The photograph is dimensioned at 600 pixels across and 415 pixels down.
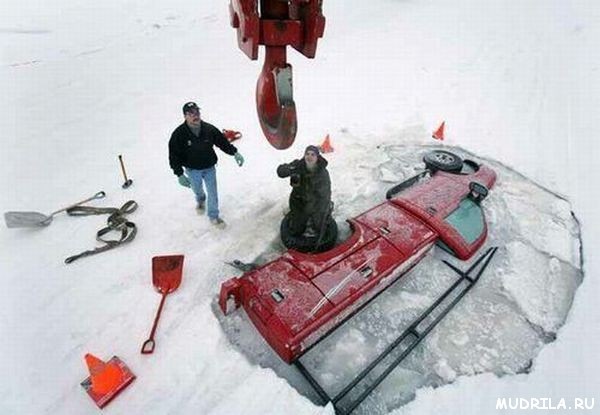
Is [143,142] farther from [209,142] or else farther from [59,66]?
[59,66]

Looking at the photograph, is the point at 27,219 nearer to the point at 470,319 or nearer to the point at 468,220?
the point at 470,319

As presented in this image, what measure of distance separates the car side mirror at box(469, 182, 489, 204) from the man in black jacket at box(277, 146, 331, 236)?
195cm

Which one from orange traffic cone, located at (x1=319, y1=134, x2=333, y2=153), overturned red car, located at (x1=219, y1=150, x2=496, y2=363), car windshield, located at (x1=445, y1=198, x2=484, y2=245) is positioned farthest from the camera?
orange traffic cone, located at (x1=319, y1=134, x2=333, y2=153)

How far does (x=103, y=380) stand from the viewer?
309 centimetres

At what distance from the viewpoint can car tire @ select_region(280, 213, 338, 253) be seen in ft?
14.0

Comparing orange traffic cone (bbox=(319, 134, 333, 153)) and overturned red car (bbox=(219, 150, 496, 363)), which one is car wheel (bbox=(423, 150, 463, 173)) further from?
orange traffic cone (bbox=(319, 134, 333, 153))

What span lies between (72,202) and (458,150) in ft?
20.1

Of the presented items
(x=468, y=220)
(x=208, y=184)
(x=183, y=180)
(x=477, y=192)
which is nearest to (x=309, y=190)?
(x=208, y=184)

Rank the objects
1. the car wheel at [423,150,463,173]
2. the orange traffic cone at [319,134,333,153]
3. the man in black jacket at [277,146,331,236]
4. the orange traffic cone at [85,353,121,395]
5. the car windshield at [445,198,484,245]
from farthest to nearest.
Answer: the orange traffic cone at [319,134,333,153] → the car wheel at [423,150,463,173] → the car windshield at [445,198,484,245] → the man in black jacket at [277,146,331,236] → the orange traffic cone at [85,353,121,395]

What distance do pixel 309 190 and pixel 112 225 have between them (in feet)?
8.51

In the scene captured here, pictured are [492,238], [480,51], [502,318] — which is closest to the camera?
[502,318]

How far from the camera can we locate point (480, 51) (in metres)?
10.0

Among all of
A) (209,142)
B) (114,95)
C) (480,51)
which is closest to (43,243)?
(209,142)

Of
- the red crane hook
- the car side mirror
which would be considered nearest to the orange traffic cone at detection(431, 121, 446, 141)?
the car side mirror
